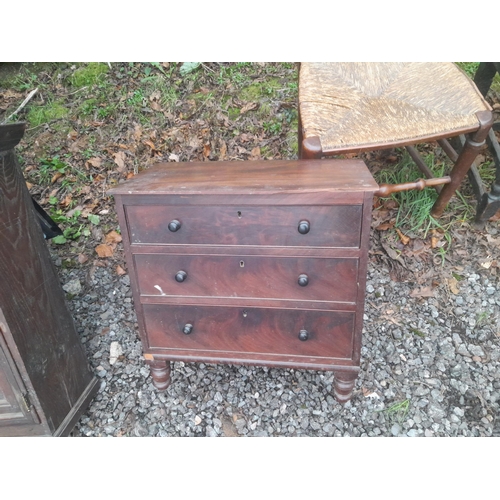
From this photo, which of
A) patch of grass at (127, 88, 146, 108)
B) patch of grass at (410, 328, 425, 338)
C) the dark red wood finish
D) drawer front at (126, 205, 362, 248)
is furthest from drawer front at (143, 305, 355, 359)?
patch of grass at (127, 88, 146, 108)

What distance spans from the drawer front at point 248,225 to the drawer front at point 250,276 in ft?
0.24

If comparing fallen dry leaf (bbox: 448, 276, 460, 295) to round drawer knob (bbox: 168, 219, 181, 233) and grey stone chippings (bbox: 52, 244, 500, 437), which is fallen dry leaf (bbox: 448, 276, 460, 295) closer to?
grey stone chippings (bbox: 52, 244, 500, 437)

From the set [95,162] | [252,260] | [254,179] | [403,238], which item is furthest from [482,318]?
[95,162]

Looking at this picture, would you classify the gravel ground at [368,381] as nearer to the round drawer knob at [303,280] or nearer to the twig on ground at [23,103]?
the round drawer knob at [303,280]

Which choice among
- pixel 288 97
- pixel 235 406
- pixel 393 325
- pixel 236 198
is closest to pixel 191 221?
pixel 236 198

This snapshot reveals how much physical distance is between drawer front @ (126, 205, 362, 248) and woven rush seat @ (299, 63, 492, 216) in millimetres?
485

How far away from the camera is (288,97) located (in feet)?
9.77

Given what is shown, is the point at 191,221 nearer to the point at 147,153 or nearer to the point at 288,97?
the point at 147,153

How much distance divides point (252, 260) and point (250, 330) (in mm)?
331

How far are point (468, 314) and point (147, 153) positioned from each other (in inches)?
86.3

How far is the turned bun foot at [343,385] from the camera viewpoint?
5.79 feet

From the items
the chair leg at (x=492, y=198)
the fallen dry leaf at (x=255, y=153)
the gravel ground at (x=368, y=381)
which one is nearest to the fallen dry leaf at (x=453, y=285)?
the gravel ground at (x=368, y=381)

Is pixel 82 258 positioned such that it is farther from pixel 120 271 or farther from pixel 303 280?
pixel 303 280

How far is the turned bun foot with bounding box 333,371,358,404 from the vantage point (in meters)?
1.77
